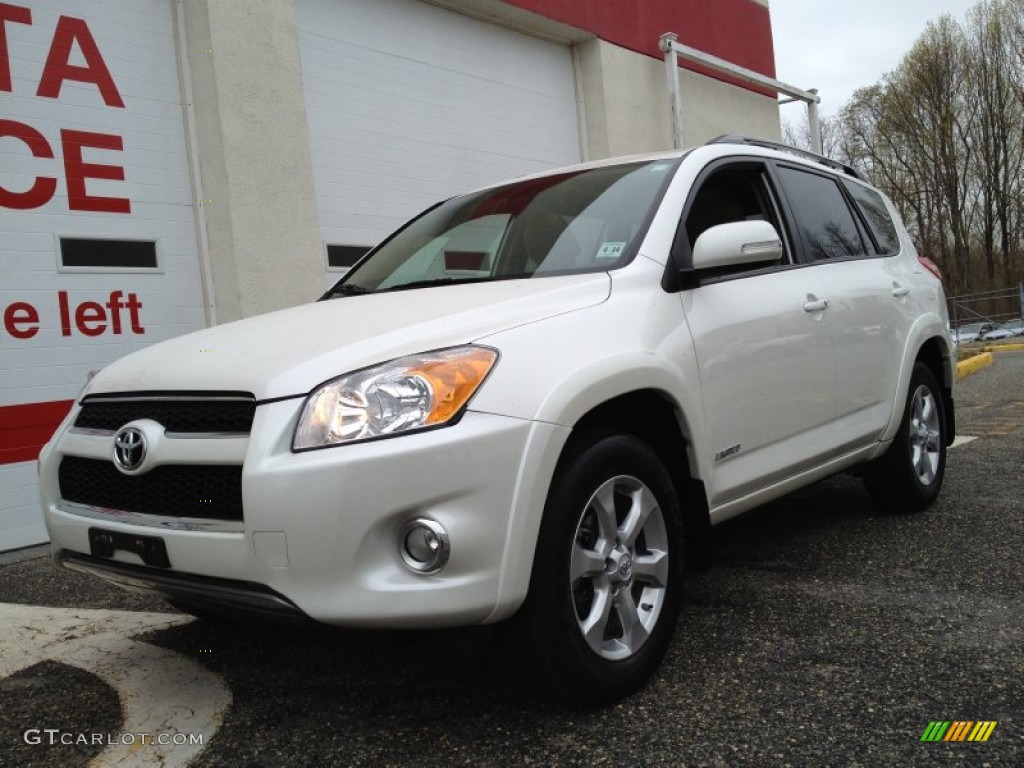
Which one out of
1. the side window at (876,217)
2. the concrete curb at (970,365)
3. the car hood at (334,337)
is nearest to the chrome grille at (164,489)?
the car hood at (334,337)

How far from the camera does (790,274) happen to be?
347 centimetres

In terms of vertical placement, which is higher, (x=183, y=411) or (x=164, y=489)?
(x=183, y=411)

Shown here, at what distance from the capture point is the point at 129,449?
2.36 meters

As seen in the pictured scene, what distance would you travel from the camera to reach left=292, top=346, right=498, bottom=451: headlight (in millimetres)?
2102

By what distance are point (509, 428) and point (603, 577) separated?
0.56m

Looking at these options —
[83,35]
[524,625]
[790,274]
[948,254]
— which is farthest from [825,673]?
[948,254]

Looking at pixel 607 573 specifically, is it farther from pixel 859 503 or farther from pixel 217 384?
pixel 859 503

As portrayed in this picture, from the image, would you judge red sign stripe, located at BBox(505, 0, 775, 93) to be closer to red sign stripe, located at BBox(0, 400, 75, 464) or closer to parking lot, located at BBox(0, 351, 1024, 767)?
red sign stripe, located at BBox(0, 400, 75, 464)

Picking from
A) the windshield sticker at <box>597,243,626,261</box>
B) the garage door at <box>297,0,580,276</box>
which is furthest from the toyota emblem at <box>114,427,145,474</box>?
the garage door at <box>297,0,580,276</box>

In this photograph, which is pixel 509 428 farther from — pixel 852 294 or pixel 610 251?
pixel 852 294

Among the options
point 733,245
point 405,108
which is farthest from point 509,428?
point 405,108

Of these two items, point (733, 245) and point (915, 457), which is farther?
point (915, 457)

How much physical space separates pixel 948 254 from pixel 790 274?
33670mm
